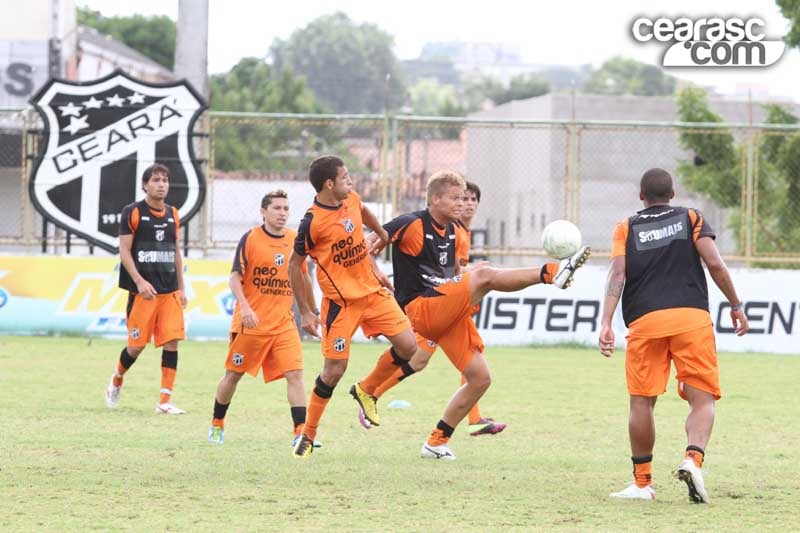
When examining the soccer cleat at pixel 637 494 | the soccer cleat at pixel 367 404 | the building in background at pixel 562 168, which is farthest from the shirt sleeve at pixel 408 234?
the building in background at pixel 562 168

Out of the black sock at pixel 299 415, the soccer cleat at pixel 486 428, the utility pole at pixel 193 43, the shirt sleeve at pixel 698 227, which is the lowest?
the soccer cleat at pixel 486 428

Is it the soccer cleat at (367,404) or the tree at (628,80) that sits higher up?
the tree at (628,80)

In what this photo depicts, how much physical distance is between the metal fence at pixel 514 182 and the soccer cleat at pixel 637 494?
12052 mm

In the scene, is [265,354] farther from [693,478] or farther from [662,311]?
[693,478]

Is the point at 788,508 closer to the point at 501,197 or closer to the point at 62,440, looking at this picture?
the point at 62,440

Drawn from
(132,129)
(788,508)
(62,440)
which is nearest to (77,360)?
(132,129)

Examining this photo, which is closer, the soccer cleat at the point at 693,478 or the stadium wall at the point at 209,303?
the soccer cleat at the point at 693,478

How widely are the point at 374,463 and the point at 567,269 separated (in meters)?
2.03

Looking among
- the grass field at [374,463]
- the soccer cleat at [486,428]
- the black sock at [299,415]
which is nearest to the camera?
the grass field at [374,463]

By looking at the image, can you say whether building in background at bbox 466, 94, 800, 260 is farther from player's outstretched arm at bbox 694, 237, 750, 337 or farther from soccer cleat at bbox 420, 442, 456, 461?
player's outstretched arm at bbox 694, 237, 750, 337

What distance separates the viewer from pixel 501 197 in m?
35.4

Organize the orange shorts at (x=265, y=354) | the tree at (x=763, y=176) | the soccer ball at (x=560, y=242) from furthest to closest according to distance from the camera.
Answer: the tree at (x=763, y=176)
the orange shorts at (x=265, y=354)
the soccer ball at (x=560, y=242)

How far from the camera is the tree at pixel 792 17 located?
2465 cm

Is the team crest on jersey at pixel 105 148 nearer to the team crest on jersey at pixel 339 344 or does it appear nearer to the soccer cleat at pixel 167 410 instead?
the soccer cleat at pixel 167 410
